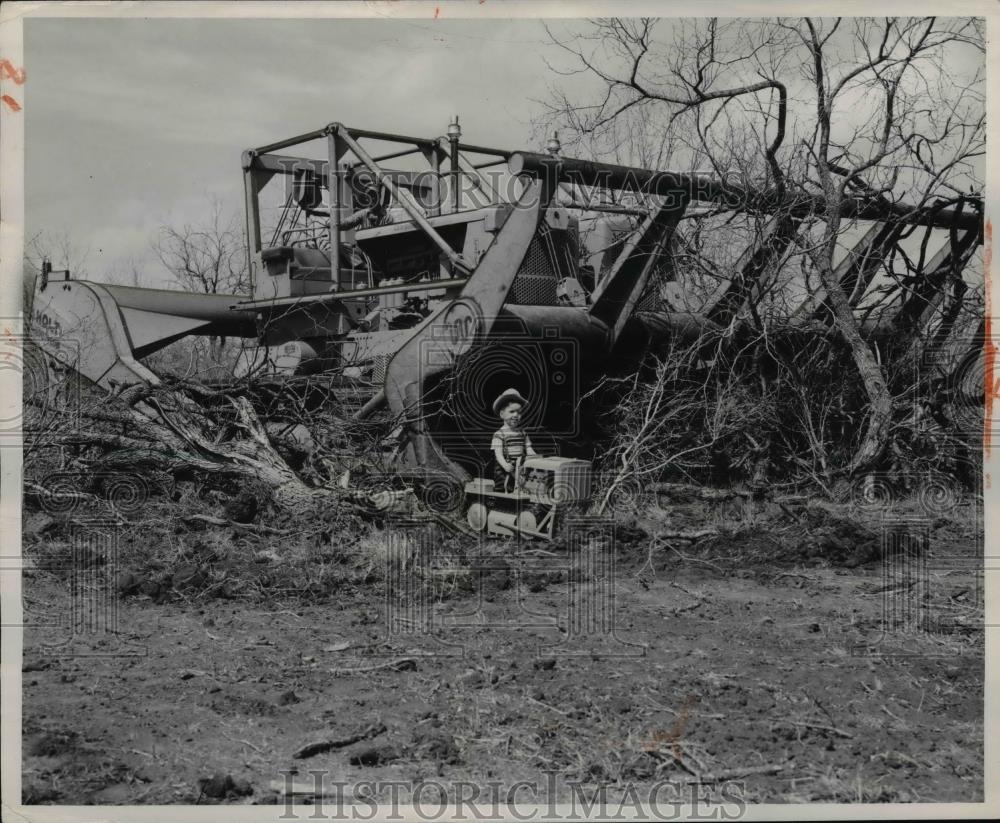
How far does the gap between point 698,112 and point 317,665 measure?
A: 5231 mm

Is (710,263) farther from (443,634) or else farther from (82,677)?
(82,677)

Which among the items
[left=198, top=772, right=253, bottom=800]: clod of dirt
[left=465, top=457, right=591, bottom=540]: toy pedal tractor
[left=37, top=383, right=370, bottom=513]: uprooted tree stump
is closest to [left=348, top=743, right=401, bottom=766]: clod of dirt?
[left=198, top=772, right=253, bottom=800]: clod of dirt

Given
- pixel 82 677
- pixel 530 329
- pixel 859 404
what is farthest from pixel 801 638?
pixel 859 404

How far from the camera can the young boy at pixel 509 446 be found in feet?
22.4

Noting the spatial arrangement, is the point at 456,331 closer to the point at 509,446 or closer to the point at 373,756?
the point at 509,446

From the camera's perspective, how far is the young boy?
22.4ft

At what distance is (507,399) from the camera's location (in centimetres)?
716

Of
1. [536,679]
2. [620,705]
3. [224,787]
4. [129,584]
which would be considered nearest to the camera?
[224,787]

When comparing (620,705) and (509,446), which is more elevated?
(509,446)

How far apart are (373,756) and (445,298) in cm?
458

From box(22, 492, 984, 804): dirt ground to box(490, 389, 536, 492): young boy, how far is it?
1.88 ft
